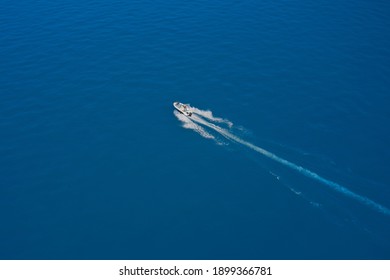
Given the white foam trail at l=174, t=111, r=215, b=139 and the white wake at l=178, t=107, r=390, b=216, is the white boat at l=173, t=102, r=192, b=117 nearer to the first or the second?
the white foam trail at l=174, t=111, r=215, b=139

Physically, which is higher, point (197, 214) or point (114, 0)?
point (114, 0)

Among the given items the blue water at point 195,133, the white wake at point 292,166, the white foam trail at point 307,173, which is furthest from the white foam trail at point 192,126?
the white foam trail at point 307,173

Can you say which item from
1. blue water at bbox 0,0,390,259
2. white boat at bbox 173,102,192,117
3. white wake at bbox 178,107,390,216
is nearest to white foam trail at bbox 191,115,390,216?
white wake at bbox 178,107,390,216

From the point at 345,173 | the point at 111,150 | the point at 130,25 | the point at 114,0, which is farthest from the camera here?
the point at 114,0

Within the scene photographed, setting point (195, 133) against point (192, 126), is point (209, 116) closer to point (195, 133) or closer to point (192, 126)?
point (192, 126)

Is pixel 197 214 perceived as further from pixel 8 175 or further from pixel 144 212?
pixel 8 175

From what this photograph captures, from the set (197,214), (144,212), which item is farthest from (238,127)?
(144,212)

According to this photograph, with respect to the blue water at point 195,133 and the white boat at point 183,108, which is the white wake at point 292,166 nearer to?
the blue water at point 195,133
